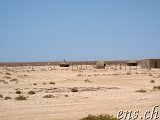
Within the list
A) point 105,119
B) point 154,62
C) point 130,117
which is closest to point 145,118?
point 130,117

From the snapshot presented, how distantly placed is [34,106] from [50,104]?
3.31 ft

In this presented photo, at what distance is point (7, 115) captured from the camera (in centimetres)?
1414

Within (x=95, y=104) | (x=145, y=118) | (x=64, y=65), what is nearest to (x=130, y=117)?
(x=145, y=118)

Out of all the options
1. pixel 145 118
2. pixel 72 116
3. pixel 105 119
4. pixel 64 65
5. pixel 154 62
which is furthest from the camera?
pixel 64 65

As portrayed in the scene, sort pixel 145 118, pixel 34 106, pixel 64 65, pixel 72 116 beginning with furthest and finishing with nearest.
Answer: pixel 64 65 → pixel 34 106 → pixel 72 116 → pixel 145 118

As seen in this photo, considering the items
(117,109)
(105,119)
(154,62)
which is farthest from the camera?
(154,62)

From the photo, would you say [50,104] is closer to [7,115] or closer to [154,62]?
[7,115]

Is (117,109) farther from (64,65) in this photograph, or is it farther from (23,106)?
(64,65)

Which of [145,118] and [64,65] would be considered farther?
[64,65]

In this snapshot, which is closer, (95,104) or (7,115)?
(7,115)

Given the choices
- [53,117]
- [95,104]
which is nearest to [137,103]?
[95,104]

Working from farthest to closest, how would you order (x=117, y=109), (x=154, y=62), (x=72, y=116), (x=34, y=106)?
(x=154, y=62) < (x=34, y=106) < (x=117, y=109) < (x=72, y=116)

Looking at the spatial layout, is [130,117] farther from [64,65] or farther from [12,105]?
[64,65]

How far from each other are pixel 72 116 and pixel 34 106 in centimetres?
375
